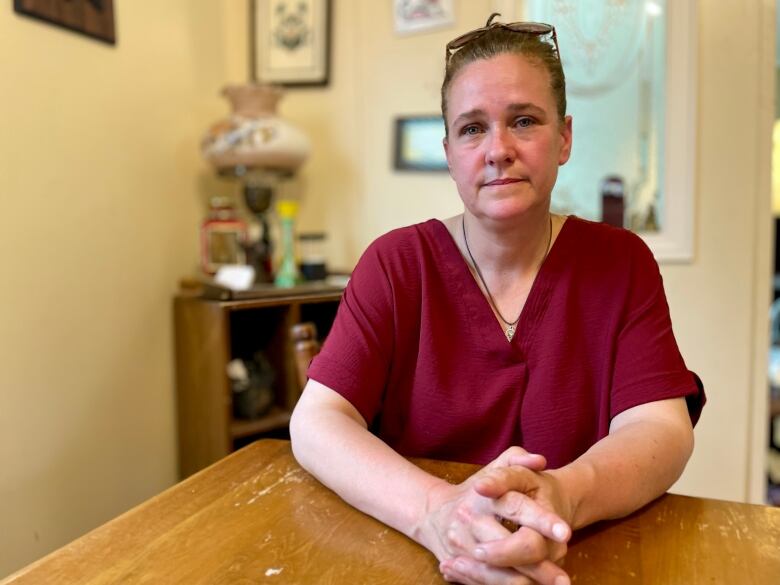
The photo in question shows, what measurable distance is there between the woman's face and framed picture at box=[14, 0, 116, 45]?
3.98 ft

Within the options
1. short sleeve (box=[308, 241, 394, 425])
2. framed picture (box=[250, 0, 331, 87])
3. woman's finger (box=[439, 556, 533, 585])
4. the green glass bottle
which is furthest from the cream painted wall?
woman's finger (box=[439, 556, 533, 585])

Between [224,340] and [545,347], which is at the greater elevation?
[545,347]

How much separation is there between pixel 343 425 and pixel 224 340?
1.04m

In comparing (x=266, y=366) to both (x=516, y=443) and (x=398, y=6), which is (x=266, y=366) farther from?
(x=398, y=6)

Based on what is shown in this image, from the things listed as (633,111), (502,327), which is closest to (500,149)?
(502,327)

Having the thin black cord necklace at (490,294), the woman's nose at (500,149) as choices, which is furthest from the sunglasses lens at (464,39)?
the thin black cord necklace at (490,294)

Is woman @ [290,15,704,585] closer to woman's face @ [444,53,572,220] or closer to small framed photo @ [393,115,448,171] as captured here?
woman's face @ [444,53,572,220]

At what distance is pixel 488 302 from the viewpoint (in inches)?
43.2

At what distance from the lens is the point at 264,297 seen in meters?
1.96

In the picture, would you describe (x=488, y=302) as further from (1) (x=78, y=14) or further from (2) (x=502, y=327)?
(1) (x=78, y=14)

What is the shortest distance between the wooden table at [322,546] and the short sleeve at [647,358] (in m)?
0.16

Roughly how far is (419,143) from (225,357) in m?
1.01

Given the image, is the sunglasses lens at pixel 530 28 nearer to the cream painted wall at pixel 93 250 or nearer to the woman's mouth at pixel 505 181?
the woman's mouth at pixel 505 181

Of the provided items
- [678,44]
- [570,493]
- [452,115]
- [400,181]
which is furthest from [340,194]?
[570,493]
